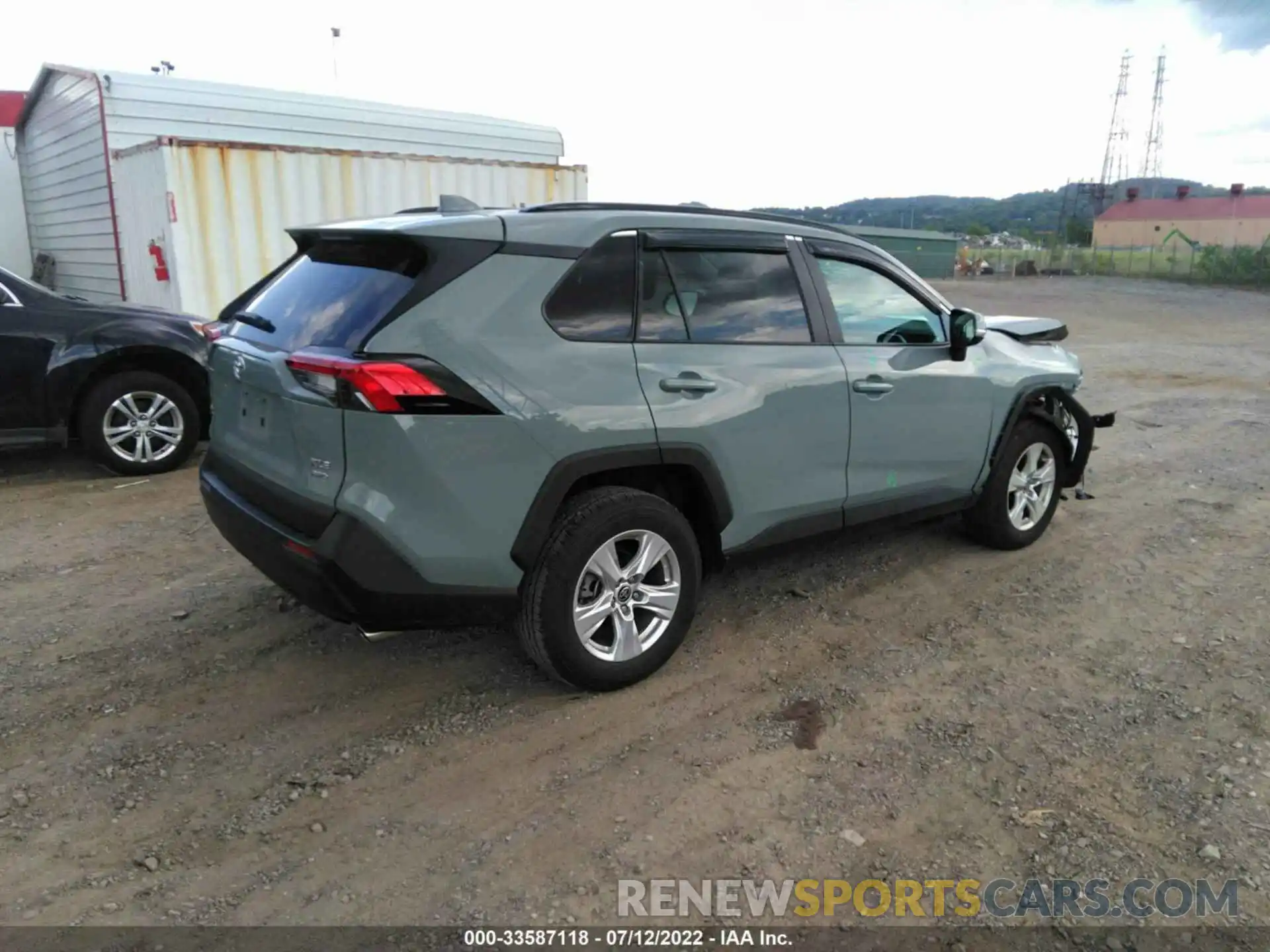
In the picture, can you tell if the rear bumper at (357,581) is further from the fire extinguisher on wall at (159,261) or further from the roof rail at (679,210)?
the fire extinguisher on wall at (159,261)

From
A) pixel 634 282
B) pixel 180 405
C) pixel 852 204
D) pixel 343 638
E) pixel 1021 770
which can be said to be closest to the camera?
pixel 1021 770

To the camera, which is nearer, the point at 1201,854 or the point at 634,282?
the point at 1201,854

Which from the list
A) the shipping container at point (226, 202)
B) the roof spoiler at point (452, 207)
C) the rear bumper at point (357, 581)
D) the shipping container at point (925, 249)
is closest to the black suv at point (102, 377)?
the shipping container at point (226, 202)

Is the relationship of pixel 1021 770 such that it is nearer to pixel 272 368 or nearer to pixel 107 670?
pixel 272 368

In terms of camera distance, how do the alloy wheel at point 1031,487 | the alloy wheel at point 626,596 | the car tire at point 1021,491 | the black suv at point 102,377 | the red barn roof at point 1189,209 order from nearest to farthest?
the alloy wheel at point 626,596 < the car tire at point 1021,491 < the alloy wheel at point 1031,487 < the black suv at point 102,377 < the red barn roof at point 1189,209

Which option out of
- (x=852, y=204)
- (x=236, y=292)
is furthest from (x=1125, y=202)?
(x=236, y=292)

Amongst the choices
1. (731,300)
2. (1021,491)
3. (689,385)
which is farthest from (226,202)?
(1021,491)

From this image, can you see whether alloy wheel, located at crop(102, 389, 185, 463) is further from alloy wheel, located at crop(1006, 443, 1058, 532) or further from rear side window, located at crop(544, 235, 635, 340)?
alloy wheel, located at crop(1006, 443, 1058, 532)

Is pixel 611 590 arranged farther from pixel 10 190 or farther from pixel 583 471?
pixel 10 190

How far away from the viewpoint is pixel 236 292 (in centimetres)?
923

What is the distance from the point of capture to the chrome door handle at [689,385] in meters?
3.46

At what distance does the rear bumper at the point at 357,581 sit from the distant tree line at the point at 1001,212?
5527 centimetres

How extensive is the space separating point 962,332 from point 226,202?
7.45 metres

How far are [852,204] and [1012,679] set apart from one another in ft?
335
